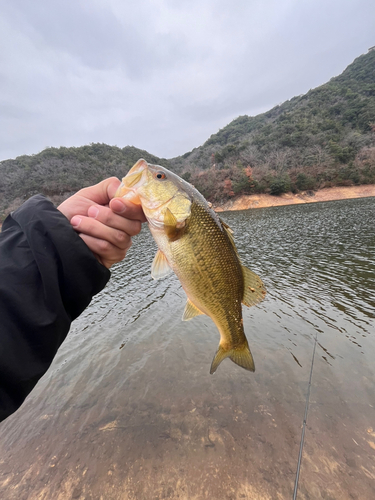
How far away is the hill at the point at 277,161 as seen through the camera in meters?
51.1

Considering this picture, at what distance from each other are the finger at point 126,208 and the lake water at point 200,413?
13.7 feet

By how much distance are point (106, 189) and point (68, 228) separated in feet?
→ 2.37

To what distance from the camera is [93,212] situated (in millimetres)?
1996

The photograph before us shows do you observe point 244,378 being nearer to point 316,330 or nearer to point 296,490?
point 296,490

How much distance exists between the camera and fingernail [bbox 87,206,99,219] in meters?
1.98

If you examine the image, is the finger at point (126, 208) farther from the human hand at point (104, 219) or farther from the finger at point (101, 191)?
the finger at point (101, 191)

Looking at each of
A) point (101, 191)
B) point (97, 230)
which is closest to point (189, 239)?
point (97, 230)

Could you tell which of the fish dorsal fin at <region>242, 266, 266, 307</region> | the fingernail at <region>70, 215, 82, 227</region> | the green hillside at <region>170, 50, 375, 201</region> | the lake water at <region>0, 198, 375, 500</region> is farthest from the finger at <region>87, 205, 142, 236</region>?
the green hillside at <region>170, 50, 375, 201</region>

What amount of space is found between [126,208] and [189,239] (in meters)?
0.69

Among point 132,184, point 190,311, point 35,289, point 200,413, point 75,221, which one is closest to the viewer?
point 35,289

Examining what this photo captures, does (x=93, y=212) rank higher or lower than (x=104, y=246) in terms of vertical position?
higher

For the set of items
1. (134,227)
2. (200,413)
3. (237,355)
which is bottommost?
(200,413)

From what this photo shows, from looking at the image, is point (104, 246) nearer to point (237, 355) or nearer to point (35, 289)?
point (35, 289)

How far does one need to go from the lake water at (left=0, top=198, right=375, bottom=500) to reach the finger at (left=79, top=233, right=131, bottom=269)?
3.86 m
